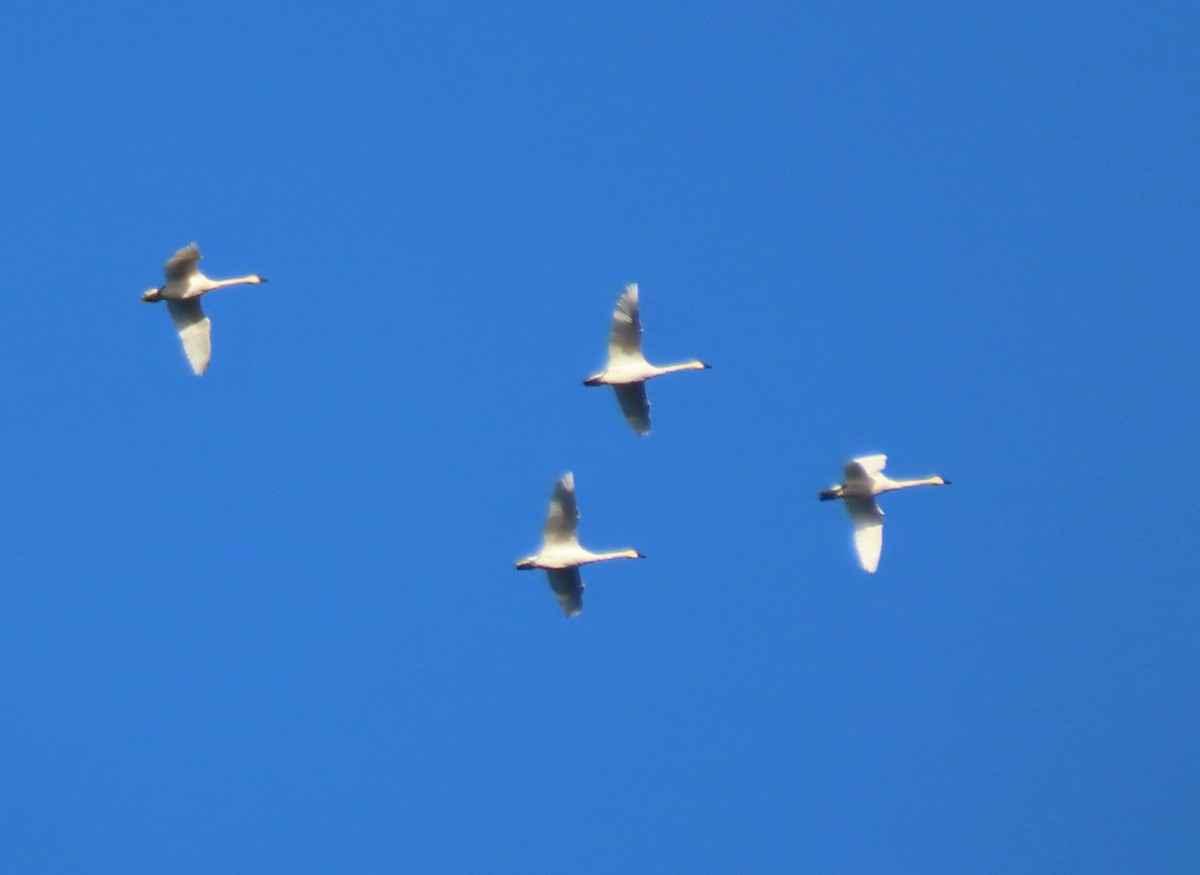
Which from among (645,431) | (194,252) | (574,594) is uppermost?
(194,252)

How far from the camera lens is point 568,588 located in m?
47.7

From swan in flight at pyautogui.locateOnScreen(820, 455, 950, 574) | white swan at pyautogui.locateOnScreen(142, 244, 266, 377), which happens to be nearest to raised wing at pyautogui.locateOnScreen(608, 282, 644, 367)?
swan in flight at pyautogui.locateOnScreen(820, 455, 950, 574)

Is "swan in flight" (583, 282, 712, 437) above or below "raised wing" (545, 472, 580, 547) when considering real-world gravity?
above

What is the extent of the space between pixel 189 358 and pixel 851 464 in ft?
45.3

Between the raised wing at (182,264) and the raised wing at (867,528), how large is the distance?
14263mm

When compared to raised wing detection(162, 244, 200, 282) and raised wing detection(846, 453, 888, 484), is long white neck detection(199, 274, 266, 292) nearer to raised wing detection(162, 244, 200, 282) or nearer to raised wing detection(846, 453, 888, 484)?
raised wing detection(162, 244, 200, 282)

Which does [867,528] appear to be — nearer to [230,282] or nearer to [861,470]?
[861,470]

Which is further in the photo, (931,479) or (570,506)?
(931,479)

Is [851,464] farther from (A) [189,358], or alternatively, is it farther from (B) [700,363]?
(A) [189,358]

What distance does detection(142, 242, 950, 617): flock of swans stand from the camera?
47.2 metres

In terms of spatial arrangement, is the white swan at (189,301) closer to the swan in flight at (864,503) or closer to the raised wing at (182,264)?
the raised wing at (182,264)

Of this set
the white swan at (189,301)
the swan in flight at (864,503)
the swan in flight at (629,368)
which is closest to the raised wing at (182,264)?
the white swan at (189,301)

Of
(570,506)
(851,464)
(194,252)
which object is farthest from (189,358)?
(851,464)

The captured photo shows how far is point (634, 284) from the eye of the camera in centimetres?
4759
